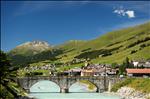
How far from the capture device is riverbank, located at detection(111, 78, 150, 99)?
105 meters

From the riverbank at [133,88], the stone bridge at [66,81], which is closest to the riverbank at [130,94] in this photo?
the riverbank at [133,88]

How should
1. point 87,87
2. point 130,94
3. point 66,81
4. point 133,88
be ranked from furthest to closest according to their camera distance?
point 87,87 < point 66,81 < point 133,88 < point 130,94

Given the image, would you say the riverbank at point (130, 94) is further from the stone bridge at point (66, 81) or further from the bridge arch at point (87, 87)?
the bridge arch at point (87, 87)

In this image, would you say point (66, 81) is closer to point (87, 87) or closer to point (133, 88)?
point (87, 87)

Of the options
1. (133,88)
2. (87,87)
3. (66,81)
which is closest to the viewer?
(133,88)

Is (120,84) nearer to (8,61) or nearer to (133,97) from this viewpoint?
(133,97)

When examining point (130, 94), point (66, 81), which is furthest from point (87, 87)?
point (130, 94)

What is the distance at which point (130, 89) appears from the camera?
11531 centimetres

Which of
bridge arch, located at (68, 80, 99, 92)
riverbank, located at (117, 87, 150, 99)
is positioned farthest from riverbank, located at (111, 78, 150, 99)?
A: bridge arch, located at (68, 80, 99, 92)

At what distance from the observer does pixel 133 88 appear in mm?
114562

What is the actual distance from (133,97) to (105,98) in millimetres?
7488

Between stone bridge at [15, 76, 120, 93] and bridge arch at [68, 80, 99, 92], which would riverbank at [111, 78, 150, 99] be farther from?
bridge arch at [68, 80, 99, 92]

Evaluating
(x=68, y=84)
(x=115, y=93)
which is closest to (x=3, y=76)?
(x=115, y=93)

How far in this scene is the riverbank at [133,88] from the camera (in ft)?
344
